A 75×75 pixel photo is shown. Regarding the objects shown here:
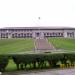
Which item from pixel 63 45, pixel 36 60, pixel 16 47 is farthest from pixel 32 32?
pixel 36 60

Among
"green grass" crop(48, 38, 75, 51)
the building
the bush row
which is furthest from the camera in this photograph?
the building

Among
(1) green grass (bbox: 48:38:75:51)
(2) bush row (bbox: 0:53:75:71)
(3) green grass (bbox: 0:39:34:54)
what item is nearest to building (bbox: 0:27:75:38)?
(1) green grass (bbox: 48:38:75:51)

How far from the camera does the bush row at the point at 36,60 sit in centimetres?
3025

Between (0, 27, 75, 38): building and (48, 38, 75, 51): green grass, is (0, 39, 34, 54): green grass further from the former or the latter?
(0, 27, 75, 38): building

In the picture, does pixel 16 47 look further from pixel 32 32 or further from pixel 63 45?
pixel 32 32

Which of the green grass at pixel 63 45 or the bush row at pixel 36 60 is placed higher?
the bush row at pixel 36 60

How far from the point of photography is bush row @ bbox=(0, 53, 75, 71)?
30.2 meters

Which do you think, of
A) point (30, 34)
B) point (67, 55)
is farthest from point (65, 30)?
point (67, 55)

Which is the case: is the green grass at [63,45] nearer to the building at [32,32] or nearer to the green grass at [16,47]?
the green grass at [16,47]

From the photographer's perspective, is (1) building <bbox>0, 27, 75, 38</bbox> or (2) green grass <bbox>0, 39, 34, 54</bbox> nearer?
(2) green grass <bbox>0, 39, 34, 54</bbox>

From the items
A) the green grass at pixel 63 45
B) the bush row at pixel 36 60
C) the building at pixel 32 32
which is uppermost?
the bush row at pixel 36 60

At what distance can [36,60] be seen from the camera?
3181 cm

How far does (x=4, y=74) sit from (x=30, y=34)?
117 meters

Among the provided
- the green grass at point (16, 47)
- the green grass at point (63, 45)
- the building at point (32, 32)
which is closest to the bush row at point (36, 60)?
the green grass at point (16, 47)
